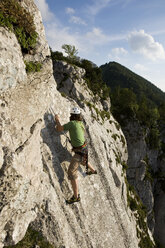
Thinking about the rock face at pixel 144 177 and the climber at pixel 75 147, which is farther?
the rock face at pixel 144 177

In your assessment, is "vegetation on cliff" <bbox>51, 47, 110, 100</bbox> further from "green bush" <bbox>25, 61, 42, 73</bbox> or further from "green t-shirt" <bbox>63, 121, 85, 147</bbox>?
"green bush" <bbox>25, 61, 42, 73</bbox>

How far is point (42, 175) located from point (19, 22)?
31.0 feet

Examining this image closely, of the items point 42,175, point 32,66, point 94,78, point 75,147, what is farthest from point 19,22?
point 94,78

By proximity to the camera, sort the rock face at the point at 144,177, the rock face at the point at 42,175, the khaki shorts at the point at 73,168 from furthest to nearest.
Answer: the rock face at the point at 144,177 → the khaki shorts at the point at 73,168 → the rock face at the point at 42,175

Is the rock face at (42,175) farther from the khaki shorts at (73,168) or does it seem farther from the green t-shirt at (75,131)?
the green t-shirt at (75,131)

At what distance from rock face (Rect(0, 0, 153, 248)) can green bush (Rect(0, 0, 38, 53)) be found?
0.52m

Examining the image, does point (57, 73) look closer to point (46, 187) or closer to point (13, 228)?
point (46, 187)

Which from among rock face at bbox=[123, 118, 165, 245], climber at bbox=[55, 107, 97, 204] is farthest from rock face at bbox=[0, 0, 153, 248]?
rock face at bbox=[123, 118, 165, 245]

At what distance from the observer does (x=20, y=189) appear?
685 centimetres

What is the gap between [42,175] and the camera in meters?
9.43

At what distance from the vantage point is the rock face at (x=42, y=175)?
6840 mm

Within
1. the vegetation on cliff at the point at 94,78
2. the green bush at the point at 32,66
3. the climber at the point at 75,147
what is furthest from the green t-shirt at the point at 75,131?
the vegetation on cliff at the point at 94,78

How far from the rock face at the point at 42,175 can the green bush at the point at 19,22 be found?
0.52 m

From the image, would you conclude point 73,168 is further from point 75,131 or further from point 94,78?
point 94,78
